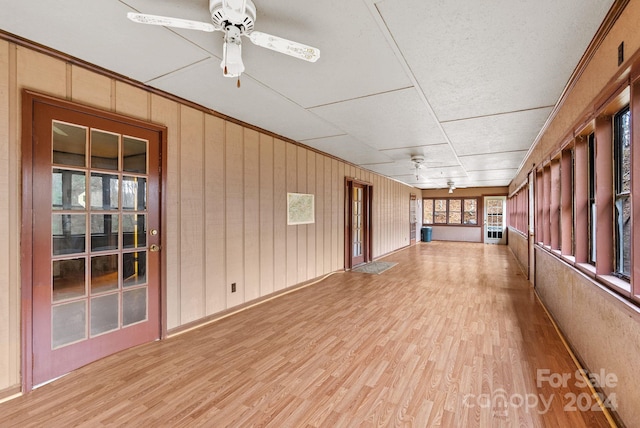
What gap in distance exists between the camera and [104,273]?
268 cm

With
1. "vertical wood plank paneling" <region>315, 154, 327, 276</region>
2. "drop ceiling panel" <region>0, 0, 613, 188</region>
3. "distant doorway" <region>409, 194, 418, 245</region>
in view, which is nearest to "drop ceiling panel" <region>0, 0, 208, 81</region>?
"drop ceiling panel" <region>0, 0, 613, 188</region>

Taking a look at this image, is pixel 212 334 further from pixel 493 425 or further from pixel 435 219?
pixel 435 219

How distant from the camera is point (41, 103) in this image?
230cm

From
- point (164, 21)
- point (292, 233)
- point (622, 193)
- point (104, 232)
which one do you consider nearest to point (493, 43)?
point (622, 193)

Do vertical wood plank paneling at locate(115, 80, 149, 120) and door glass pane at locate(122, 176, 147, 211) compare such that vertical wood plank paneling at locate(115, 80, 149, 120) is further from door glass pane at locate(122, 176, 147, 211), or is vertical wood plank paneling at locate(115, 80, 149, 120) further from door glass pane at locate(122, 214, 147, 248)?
door glass pane at locate(122, 214, 147, 248)

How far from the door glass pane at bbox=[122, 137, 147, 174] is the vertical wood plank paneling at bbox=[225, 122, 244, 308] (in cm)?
100

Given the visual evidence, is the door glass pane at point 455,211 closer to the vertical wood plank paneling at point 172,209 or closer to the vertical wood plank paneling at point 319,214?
the vertical wood plank paneling at point 319,214

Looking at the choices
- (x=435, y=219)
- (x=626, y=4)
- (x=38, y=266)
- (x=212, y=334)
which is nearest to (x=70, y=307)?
(x=38, y=266)

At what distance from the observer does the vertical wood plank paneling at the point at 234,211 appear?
12.6 ft

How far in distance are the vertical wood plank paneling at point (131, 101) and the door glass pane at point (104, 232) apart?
99 cm

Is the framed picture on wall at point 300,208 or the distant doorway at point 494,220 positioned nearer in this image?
the framed picture on wall at point 300,208

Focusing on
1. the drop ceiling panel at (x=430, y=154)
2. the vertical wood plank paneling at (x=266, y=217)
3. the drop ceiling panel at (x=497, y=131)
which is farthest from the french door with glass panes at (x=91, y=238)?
the drop ceiling panel at (x=430, y=154)

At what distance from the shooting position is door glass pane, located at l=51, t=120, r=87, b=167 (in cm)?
239

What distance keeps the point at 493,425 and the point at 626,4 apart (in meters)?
2.58
